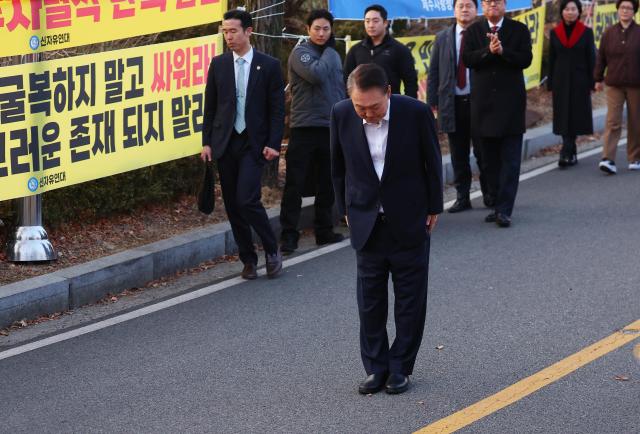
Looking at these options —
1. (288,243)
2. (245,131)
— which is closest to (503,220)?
(288,243)

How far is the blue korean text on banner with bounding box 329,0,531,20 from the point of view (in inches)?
452

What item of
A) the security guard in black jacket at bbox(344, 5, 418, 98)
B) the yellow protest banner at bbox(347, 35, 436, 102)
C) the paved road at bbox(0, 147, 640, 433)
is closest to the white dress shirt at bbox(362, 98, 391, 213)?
the paved road at bbox(0, 147, 640, 433)

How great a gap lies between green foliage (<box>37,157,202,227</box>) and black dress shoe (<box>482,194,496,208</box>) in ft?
8.34

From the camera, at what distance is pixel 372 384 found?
6.15 m

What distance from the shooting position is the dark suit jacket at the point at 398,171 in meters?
6.01

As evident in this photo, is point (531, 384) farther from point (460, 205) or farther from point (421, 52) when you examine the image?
point (421, 52)

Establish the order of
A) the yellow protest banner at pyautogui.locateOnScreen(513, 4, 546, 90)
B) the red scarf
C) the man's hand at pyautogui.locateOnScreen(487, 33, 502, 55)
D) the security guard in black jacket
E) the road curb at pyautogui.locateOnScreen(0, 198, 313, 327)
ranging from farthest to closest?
the yellow protest banner at pyautogui.locateOnScreen(513, 4, 546, 90), the red scarf, the man's hand at pyautogui.locateOnScreen(487, 33, 502, 55), the security guard in black jacket, the road curb at pyautogui.locateOnScreen(0, 198, 313, 327)

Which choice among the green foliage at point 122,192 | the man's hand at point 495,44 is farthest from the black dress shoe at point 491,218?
the green foliage at point 122,192

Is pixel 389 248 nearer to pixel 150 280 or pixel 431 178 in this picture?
pixel 431 178

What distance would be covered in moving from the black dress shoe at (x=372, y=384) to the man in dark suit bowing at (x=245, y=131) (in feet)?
8.35

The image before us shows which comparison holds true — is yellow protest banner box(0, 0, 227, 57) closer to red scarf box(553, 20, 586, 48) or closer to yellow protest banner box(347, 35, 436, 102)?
yellow protest banner box(347, 35, 436, 102)

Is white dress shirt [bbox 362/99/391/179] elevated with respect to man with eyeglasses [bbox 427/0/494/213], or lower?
elevated

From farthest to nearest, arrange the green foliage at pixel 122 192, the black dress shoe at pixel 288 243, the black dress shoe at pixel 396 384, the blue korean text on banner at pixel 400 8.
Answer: the blue korean text on banner at pixel 400 8 → the black dress shoe at pixel 288 243 → the green foliage at pixel 122 192 → the black dress shoe at pixel 396 384

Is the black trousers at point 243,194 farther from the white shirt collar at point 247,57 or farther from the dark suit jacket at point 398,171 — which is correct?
the dark suit jacket at point 398,171
